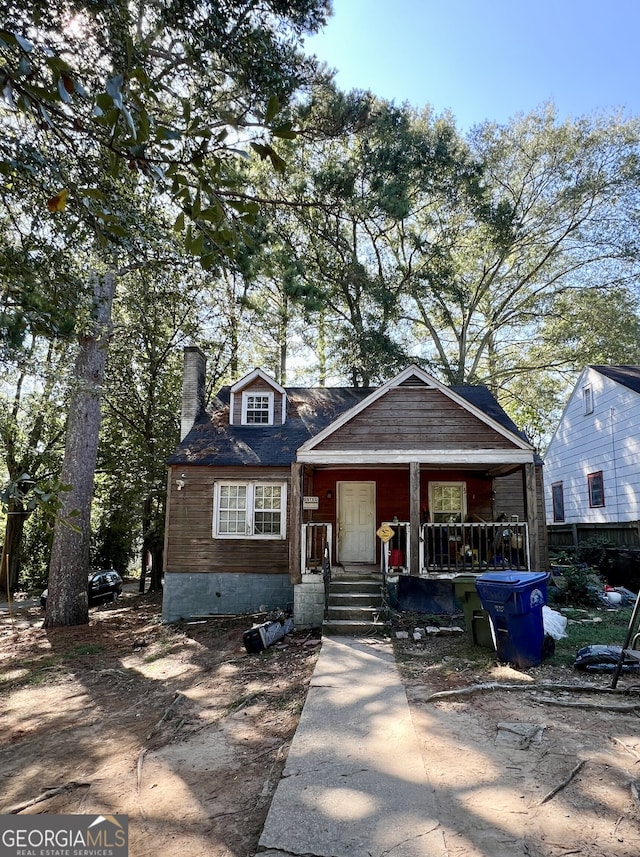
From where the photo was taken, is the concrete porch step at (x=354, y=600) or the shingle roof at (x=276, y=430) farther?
the shingle roof at (x=276, y=430)

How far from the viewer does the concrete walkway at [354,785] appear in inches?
119

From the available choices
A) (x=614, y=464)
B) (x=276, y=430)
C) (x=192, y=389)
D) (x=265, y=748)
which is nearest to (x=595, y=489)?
(x=614, y=464)

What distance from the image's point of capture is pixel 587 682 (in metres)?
6.01

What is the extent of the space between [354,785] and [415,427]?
7.96m

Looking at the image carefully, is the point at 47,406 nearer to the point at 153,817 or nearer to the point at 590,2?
the point at 153,817

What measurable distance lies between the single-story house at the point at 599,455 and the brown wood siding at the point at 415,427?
5.18 metres

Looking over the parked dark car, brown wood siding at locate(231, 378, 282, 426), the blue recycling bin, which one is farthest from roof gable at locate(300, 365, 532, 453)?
the parked dark car

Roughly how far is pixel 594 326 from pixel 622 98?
9.30 metres

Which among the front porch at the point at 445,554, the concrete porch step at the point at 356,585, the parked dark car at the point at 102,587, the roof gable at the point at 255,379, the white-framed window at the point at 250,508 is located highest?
the roof gable at the point at 255,379

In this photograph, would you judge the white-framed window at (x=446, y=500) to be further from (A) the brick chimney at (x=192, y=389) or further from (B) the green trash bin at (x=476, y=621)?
(A) the brick chimney at (x=192, y=389)

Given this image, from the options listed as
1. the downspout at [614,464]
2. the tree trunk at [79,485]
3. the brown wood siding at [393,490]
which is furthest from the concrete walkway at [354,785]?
the downspout at [614,464]

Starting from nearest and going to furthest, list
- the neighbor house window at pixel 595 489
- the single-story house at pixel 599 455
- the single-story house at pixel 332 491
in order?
1. the single-story house at pixel 332 491
2. the single-story house at pixel 599 455
3. the neighbor house window at pixel 595 489

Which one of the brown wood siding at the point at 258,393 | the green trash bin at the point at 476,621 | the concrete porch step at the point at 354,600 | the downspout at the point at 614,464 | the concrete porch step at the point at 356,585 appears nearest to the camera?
the green trash bin at the point at 476,621

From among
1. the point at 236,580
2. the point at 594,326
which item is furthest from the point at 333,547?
the point at 594,326
